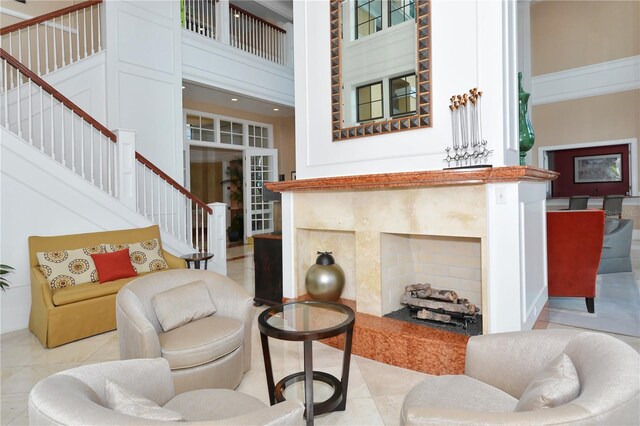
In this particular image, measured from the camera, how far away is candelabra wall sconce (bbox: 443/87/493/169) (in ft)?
8.10

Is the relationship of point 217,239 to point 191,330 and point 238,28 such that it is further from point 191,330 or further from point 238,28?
point 238,28

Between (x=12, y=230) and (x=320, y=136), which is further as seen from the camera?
(x=12, y=230)

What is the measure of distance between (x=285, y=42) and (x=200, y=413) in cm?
860

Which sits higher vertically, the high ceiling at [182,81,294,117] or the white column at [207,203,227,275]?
the high ceiling at [182,81,294,117]

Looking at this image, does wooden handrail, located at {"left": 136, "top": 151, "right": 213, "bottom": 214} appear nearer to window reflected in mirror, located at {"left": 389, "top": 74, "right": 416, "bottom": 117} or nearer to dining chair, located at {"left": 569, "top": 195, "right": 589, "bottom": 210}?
window reflected in mirror, located at {"left": 389, "top": 74, "right": 416, "bottom": 117}

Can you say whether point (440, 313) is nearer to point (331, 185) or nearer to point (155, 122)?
point (331, 185)

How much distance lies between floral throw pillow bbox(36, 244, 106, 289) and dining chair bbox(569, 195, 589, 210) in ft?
31.2

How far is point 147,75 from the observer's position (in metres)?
5.97

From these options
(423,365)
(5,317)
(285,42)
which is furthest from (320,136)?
(285,42)

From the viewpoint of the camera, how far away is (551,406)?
1.05 meters

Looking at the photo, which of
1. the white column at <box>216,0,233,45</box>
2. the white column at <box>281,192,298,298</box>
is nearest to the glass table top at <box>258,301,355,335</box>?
the white column at <box>281,192,298,298</box>

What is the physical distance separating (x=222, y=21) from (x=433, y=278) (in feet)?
21.1

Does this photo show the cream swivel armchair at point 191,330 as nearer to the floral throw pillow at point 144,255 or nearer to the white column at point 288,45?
the floral throw pillow at point 144,255

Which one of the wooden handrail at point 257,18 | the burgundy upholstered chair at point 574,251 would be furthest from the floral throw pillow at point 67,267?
the wooden handrail at point 257,18
